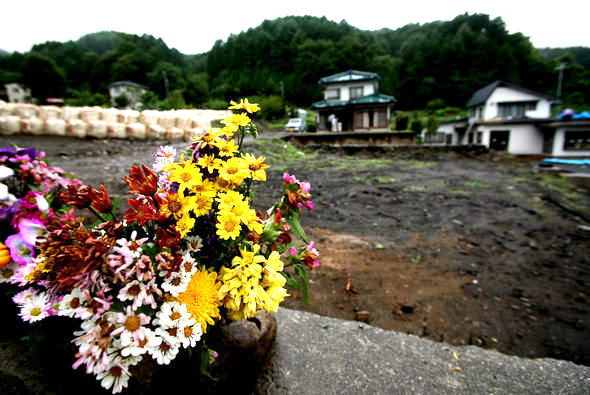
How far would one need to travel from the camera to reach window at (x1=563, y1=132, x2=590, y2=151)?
19.1 metres

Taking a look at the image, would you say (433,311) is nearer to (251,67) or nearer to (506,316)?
(506,316)

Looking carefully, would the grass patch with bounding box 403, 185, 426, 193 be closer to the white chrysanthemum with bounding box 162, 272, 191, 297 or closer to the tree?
the white chrysanthemum with bounding box 162, 272, 191, 297

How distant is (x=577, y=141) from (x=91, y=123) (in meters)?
28.4

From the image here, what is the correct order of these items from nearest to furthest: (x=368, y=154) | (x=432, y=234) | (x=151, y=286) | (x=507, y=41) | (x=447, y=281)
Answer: (x=151, y=286), (x=447, y=281), (x=432, y=234), (x=368, y=154), (x=507, y=41)

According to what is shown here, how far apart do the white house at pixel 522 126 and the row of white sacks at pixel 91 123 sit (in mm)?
22428

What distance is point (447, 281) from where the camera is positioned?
3.29m

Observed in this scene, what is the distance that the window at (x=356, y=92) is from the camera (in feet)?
86.5

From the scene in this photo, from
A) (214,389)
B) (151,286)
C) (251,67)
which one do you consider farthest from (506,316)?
(251,67)

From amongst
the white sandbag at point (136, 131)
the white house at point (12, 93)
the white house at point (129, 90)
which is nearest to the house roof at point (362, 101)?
the white sandbag at point (136, 131)

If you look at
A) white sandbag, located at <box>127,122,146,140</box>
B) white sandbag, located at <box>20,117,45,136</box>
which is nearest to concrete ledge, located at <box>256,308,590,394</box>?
white sandbag, located at <box>127,122,146,140</box>

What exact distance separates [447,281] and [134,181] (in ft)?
11.4

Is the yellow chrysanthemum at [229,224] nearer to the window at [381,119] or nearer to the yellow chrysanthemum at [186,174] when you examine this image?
the yellow chrysanthemum at [186,174]

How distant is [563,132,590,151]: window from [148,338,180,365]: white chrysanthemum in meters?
26.9

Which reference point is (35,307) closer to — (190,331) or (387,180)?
(190,331)
